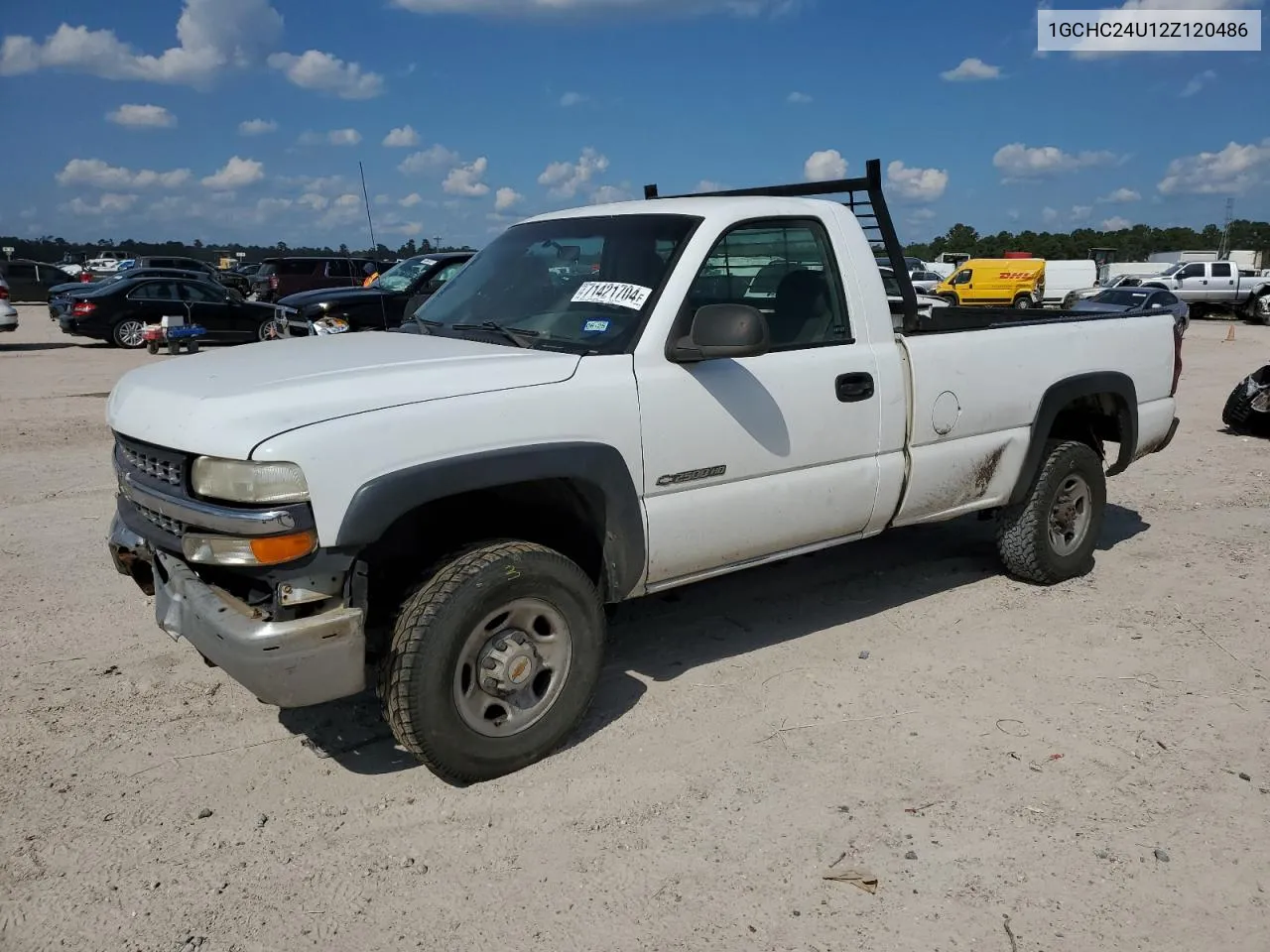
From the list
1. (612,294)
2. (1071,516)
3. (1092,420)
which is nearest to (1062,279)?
(1092,420)

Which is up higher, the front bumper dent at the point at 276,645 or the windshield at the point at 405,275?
the windshield at the point at 405,275

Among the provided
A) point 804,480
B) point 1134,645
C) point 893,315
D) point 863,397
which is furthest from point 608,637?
point 1134,645

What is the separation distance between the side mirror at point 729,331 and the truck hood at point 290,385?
47 centimetres

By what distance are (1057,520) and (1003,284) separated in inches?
1227

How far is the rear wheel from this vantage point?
19172mm

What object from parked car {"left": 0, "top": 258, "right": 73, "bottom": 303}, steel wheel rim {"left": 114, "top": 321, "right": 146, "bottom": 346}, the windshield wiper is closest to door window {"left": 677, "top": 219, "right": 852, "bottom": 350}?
the windshield wiper

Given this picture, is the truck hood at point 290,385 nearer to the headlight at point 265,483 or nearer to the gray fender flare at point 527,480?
the headlight at point 265,483

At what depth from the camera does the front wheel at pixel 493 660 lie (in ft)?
10.6

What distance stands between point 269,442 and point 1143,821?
3.01 metres

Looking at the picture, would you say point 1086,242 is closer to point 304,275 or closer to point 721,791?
point 304,275

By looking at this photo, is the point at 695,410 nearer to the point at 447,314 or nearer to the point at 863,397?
the point at 863,397

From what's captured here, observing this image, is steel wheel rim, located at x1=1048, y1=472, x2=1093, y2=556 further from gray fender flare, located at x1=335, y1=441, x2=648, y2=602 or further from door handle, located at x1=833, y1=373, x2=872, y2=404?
gray fender flare, located at x1=335, y1=441, x2=648, y2=602

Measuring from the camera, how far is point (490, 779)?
351 cm

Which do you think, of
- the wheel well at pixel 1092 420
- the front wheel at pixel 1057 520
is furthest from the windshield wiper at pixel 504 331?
the wheel well at pixel 1092 420
